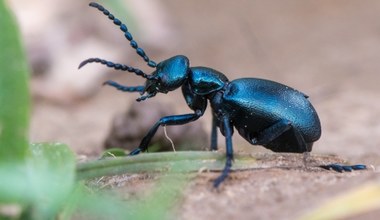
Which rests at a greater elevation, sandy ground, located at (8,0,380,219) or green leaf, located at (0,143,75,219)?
sandy ground, located at (8,0,380,219)

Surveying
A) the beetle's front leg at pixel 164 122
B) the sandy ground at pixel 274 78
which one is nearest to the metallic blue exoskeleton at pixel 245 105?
the beetle's front leg at pixel 164 122

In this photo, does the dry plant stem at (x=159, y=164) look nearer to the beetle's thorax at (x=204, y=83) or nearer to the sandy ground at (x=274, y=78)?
the sandy ground at (x=274, y=78)

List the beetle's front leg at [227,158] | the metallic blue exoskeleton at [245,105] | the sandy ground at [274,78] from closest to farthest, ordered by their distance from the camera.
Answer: the sandy ground at [274,78] → the beetle's front leg at [227,158] → the metallic blue exoskeleton at [245,105]

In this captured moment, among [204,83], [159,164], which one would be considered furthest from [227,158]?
[204,83]

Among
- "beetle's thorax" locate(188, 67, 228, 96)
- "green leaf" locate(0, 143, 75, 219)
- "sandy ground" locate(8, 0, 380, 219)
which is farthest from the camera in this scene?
"beetle's thorax" locate(188, 67, 228, 96)

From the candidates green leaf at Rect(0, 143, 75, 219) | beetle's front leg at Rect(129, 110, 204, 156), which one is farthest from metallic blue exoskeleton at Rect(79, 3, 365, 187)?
green leaf at Rect(0, 143, 75, 219)

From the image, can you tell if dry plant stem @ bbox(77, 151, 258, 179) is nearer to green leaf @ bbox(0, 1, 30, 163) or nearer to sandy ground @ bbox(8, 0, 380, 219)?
sandy ground @ bbox(8, 0, 380, 219)
